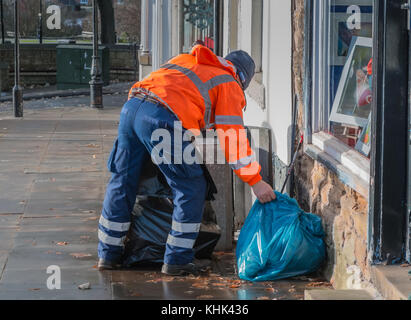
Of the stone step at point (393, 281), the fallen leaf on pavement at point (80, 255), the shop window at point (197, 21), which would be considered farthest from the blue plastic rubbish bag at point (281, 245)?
the shop window at point (197, 21)

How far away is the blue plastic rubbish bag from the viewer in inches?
232

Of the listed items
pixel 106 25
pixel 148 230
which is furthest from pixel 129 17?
pixel 148 230

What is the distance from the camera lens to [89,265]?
6449mm

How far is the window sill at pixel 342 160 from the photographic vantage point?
17.0 feet

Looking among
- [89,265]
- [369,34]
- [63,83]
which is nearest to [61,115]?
[63,83]

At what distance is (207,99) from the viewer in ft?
19.5

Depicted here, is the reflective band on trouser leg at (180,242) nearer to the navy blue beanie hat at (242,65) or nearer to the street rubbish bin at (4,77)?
the navy blue beanie hat at (242,65)

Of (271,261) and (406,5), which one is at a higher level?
(406,5)

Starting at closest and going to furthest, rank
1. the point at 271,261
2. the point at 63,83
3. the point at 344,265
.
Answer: the point at 344,265 → the point at 271,261 → the point at 63,83

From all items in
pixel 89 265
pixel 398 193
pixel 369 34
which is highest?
pixel 369 34

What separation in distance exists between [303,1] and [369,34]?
1159 mm

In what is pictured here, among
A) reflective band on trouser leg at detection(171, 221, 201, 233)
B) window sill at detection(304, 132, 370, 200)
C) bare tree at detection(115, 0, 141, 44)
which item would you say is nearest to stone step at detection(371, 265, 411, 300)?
window sill at detection(304, 132, 370, 200)

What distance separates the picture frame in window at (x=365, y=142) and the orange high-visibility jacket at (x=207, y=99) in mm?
781
